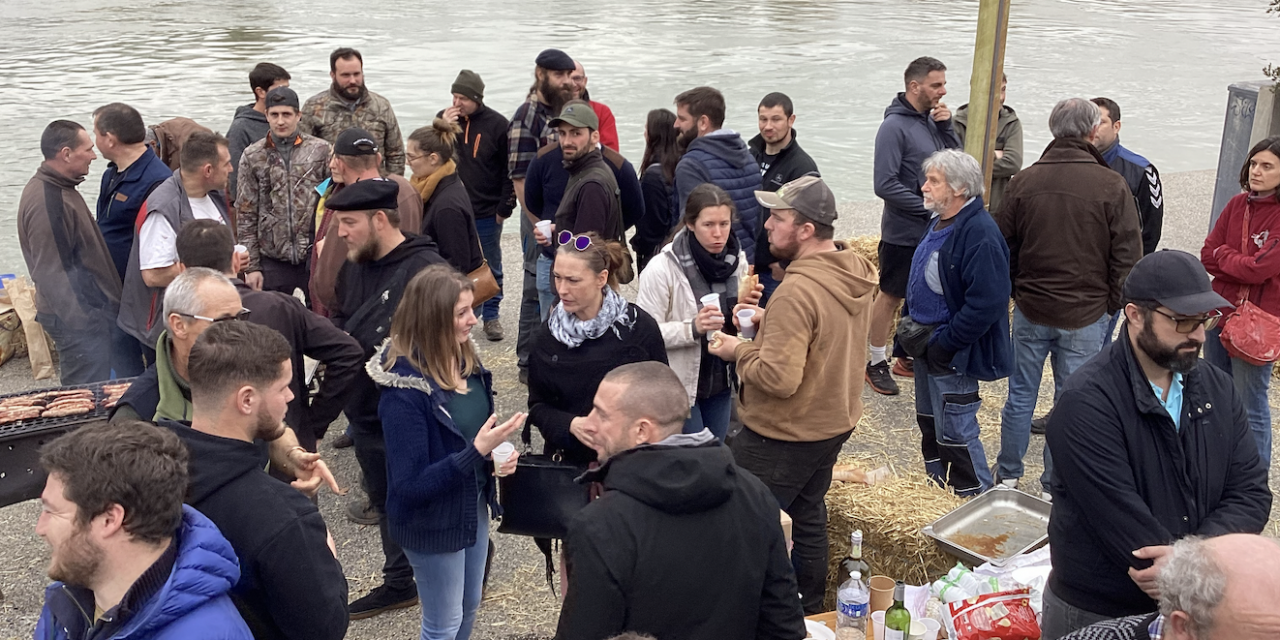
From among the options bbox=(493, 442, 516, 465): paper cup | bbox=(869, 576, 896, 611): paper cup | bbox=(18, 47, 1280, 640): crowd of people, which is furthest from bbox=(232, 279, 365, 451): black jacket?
bbox=(869, 576, 896, 611): paper cup

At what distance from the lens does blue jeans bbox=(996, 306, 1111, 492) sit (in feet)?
18.3

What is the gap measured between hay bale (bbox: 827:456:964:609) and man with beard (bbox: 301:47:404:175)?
14.0ft

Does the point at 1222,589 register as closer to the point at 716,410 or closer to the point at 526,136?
the point at 716,410

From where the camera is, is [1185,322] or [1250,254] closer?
[1185,322]

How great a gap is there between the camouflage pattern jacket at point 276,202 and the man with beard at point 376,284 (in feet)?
5.69

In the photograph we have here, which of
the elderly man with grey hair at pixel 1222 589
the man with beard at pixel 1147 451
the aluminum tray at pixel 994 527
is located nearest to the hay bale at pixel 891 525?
the aluminum tray at pixel 994 527

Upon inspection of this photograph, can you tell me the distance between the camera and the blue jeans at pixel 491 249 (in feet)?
25.8

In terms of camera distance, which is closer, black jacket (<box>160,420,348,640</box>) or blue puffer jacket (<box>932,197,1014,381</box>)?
black jacket (<box>160,420,348,640</box>)

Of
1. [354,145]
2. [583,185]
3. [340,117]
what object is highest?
[354,145]

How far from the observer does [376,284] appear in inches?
182

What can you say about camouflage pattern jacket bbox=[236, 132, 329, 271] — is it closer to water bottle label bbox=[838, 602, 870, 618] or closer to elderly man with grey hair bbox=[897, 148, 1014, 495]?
elderly man with grey hair bbox=[897, 148, 1014, 495]

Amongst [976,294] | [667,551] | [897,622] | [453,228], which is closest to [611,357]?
[897,622]

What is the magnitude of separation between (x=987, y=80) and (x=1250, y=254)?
2012mm

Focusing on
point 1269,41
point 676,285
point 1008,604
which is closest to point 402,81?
point 676,285
